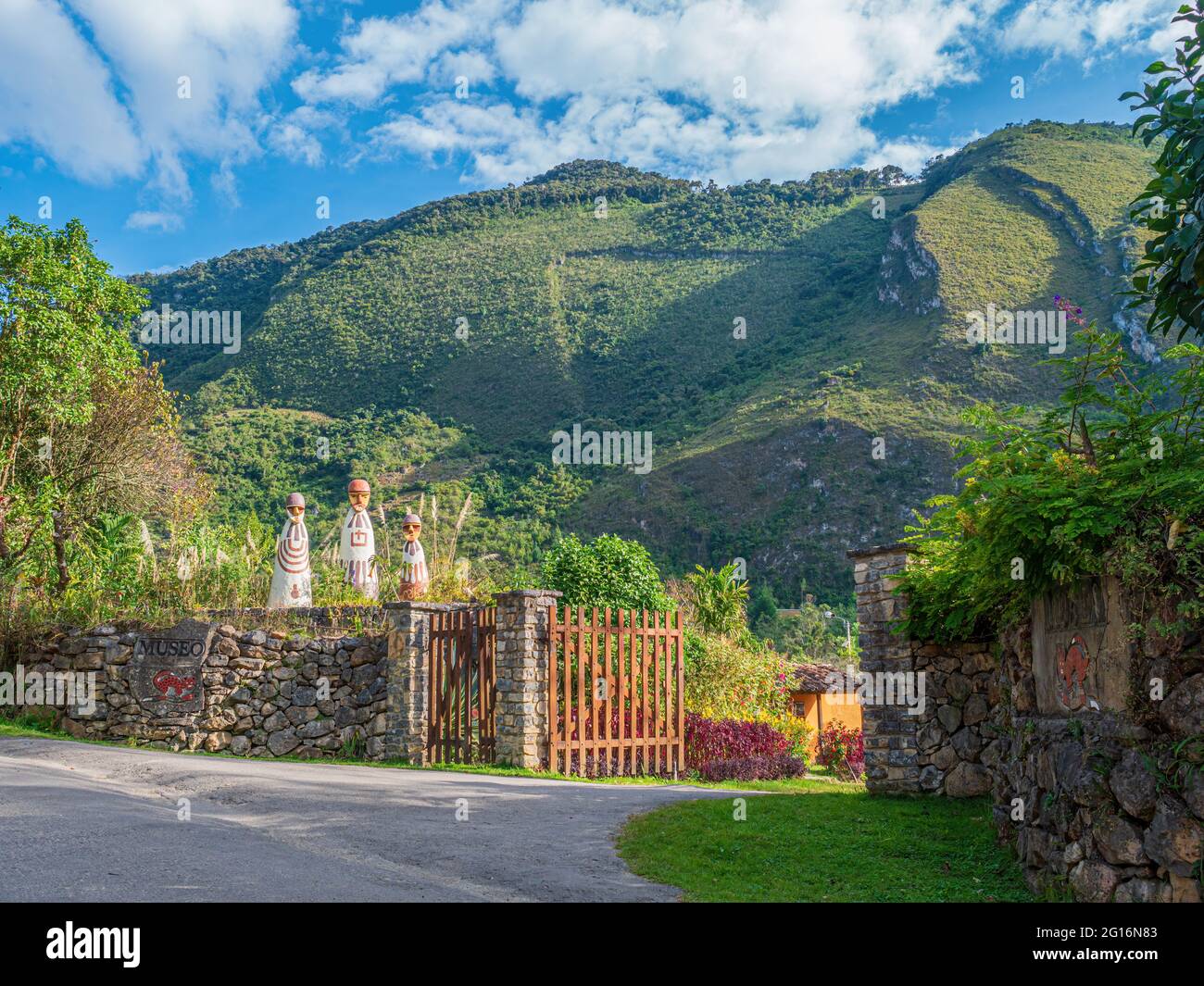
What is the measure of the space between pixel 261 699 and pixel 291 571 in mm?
2335

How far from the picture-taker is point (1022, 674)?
8.32m

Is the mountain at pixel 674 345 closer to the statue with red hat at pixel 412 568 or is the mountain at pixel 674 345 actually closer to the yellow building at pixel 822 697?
the yellow building at pixel 822 697

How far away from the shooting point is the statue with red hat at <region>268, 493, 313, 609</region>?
656 inches

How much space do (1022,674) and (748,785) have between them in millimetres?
7102

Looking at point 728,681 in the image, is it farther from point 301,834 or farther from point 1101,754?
point 1101,754

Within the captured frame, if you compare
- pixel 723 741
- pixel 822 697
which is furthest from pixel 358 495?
pixel 822 697

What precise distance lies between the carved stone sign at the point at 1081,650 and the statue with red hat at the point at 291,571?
12005mm

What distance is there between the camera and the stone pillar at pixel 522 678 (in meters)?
13.4

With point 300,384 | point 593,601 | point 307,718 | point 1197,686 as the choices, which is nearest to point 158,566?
point 307,718

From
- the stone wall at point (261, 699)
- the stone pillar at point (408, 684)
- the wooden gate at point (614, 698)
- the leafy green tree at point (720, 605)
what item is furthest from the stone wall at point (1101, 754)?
the leafy green tree at point (720, 605)

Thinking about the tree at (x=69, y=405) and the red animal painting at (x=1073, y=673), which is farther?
the tree at (x=69, y=405)

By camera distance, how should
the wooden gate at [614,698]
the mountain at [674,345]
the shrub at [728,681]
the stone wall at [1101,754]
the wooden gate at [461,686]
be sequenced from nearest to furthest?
the stone wall at [1101,754]
the wooden gate at [614,698]
the wooden gate at [461,686]
the shrub at [728,681]
the mountain at [674,345]

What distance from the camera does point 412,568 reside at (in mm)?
17859
